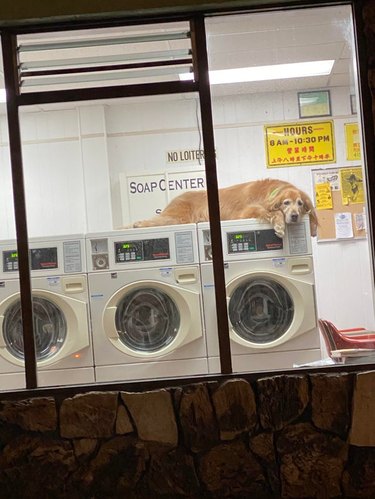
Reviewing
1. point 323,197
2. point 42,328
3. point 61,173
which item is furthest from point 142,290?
point 323,197

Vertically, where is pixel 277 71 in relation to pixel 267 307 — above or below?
above

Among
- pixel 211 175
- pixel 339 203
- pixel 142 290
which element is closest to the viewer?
pixel 211 175

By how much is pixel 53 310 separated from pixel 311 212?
1.96 m

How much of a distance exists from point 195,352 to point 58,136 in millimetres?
1863

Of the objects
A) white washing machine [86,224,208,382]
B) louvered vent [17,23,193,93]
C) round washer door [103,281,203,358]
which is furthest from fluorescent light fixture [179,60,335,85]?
round washer door [103,281,203,358]

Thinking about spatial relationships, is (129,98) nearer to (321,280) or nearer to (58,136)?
(58,136)

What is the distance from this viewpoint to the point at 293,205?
479 centimetres

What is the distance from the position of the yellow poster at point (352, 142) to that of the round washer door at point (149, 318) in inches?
57.2

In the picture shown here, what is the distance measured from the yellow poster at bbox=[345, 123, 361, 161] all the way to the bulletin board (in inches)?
3.4

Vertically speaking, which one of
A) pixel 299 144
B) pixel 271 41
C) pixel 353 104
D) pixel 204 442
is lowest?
pixel 204 442

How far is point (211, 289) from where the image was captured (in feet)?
14.6

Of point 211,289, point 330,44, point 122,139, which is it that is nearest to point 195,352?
point 211,289

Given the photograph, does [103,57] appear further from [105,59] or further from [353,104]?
[353,104]

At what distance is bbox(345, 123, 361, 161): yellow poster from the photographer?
3.95 meters
